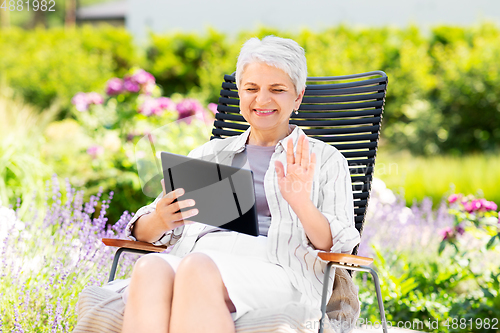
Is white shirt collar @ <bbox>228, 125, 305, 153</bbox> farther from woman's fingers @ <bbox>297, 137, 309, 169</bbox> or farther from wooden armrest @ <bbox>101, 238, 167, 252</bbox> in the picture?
wooden armrest @ <bbox>101, 238, 167, 252</bbox>

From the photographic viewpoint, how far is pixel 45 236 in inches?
110

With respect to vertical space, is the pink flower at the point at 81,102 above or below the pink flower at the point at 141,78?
below

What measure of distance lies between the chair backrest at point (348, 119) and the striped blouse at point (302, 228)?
1.32 ft

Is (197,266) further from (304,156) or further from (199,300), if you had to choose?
(304,156)

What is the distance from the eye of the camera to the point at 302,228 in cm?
196

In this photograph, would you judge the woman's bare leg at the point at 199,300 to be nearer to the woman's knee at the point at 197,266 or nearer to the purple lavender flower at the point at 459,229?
the woman's knee at the point at 197,266

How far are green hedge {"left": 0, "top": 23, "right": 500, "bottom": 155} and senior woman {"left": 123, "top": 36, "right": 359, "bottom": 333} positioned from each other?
23.5ft

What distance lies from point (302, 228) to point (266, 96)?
55 centimetres

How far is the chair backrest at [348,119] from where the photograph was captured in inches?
98.0

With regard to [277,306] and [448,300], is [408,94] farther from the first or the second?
[277,306]

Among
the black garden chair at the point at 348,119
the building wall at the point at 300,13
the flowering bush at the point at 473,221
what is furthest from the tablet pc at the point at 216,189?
the building wall at the point at 300,13

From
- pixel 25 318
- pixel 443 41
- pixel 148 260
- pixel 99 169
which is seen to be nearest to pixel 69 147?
pixel 99 169

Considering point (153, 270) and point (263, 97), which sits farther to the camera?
point (263, 97)

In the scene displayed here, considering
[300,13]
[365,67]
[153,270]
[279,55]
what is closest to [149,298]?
[153,270]
